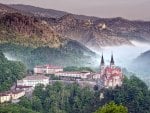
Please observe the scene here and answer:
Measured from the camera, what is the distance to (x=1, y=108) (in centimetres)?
4291

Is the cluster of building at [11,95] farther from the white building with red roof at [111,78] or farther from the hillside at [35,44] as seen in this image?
the hillside at [35,44]

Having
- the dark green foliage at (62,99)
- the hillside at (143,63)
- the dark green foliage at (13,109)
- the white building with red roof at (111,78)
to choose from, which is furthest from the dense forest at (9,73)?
the hillside at (143,63)

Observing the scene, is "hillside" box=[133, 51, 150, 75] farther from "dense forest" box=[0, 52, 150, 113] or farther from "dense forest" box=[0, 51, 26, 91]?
"dense forest" box=[0, 52, 150, 113]

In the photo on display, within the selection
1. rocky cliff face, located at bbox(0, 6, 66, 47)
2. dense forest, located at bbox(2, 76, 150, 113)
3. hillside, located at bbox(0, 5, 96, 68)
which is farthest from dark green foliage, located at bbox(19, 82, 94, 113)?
rocky cliff face, located at bbox(0, 6, 66, 47)

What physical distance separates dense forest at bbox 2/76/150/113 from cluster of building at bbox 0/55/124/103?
714mm

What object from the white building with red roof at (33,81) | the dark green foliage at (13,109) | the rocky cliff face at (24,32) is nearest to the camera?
the dark green foliage at (13,109)

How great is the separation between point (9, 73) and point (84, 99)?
Answer: 9.17 meters

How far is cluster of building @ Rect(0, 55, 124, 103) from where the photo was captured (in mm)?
50594

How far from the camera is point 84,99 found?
163 feet

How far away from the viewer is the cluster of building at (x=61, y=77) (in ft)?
166

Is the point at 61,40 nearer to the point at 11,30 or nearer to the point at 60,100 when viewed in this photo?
the point at 11,30

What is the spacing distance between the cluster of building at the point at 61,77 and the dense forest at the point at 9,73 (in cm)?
69

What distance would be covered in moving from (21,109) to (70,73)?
51.1ft

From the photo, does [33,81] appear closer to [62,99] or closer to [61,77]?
[61,77]
